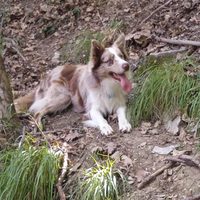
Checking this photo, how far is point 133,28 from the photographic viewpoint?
19.0 ft

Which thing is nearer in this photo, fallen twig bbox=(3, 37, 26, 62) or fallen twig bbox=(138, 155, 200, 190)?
fallen twig bbox=(138, 155, 200, 190)

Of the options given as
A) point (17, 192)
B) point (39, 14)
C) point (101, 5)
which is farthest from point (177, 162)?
point (39, 14)

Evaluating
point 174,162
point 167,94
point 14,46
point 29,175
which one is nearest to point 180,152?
point 174,162

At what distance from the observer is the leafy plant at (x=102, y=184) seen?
8.46 ft

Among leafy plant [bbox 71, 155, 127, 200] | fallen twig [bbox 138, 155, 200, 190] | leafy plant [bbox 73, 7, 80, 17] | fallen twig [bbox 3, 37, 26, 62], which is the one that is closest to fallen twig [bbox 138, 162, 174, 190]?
fallen twig [bbox 138, 155, 200, 190]

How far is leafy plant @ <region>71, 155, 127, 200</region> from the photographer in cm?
258

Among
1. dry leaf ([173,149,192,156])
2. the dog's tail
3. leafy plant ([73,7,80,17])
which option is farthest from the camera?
leafy plant ([73,7,80,17])

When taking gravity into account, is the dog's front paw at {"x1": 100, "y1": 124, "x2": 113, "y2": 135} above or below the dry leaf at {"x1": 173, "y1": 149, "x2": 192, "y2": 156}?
above

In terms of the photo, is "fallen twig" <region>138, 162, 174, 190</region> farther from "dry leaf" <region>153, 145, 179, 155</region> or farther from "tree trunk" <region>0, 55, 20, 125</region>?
"tree trunk" <region>0, 55, 20, 125</region>

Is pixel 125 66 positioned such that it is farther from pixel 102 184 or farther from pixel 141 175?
pixel 102 184

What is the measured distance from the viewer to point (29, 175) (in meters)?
2.80

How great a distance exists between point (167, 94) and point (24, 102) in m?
2.80

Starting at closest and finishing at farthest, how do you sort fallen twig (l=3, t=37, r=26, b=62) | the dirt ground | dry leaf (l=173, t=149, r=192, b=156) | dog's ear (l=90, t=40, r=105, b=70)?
the dirt ground, dry leaf (l=173, t=149, r=192, b=156), dog's ear (l=90, t=40, r=105, b=70), fallen twig (l=3, t=37, r=26, b=62)

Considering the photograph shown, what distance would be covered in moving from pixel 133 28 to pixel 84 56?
127 centimetres
